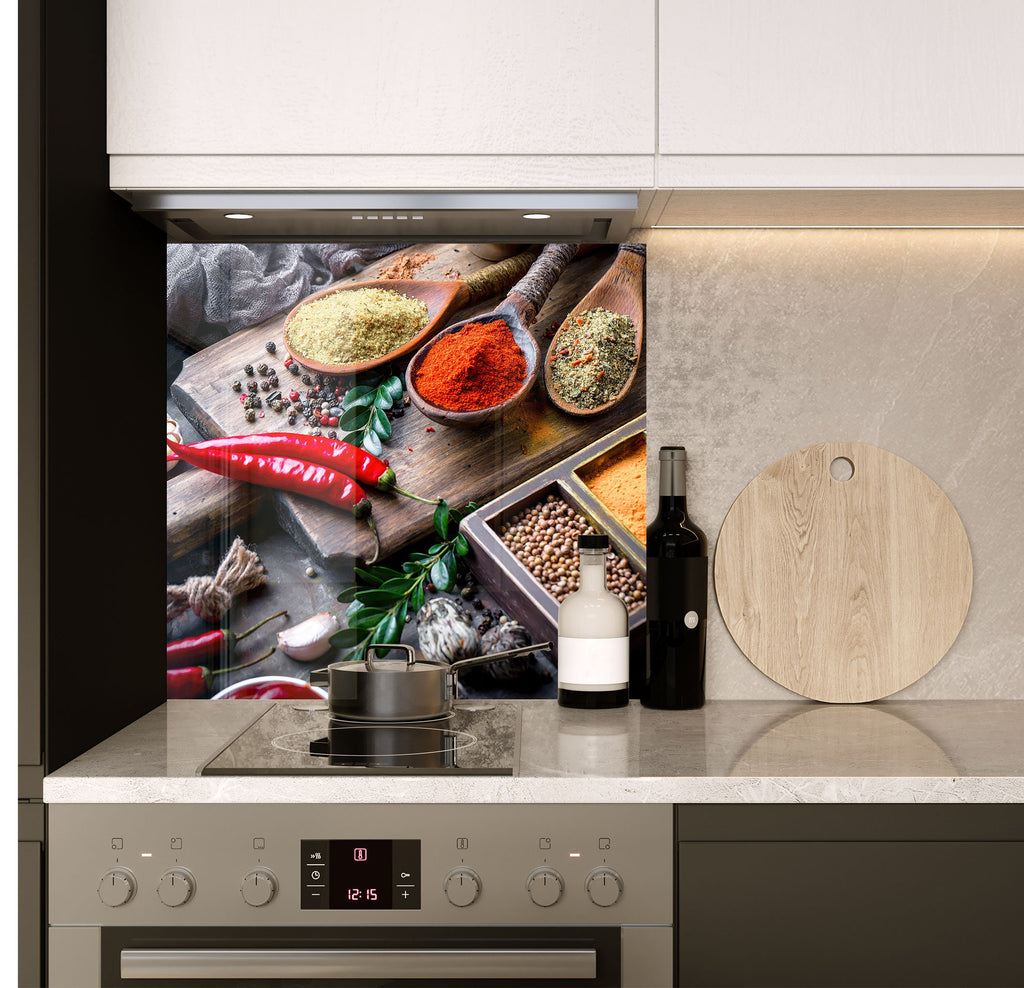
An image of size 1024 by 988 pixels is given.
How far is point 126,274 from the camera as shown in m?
1.66

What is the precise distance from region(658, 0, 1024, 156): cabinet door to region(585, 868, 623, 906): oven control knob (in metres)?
1.00

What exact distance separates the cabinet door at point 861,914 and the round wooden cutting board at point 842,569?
54 cm

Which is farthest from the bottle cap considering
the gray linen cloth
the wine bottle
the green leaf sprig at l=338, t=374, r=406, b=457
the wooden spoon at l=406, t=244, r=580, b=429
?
the gray linen cloth

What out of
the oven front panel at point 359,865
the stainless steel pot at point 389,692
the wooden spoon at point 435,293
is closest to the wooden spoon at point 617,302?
the wooden spoon at point 435,293

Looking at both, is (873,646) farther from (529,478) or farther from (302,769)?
(302,769)

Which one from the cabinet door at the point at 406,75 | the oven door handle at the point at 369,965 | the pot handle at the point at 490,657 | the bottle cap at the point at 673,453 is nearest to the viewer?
the oven door handle at the point at 369,965

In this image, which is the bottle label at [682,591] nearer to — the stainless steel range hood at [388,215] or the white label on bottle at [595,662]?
the white label on bottle at [595,662]

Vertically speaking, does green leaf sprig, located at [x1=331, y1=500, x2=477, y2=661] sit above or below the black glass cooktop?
above

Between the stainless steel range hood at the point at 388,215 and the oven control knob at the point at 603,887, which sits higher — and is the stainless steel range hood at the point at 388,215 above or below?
above

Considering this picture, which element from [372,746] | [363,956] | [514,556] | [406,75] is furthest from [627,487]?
[363,956]

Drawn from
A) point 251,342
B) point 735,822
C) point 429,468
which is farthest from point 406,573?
point 735,822

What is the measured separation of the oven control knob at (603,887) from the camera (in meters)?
1.29

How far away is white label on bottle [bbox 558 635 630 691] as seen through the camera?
1.70m

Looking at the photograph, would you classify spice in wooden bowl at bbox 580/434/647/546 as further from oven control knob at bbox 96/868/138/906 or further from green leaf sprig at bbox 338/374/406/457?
oven control knob at bbox 96/868/138/906
